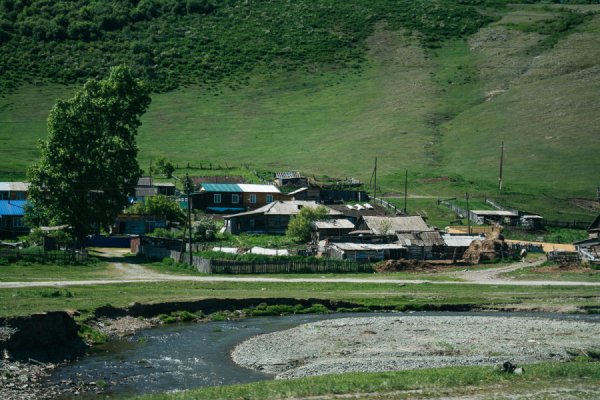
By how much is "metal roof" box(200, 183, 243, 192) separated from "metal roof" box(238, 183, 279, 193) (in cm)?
87

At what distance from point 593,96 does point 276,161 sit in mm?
78817

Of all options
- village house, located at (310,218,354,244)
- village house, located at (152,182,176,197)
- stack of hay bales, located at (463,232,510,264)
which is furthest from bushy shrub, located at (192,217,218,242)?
stack of hay bales, located at (463,232,510,264)

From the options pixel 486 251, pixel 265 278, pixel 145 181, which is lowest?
pixel 265 278

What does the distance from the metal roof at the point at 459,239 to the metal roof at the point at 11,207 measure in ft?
178

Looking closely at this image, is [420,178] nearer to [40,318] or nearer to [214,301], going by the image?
[214,301]

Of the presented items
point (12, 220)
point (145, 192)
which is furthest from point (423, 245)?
point (12, 220)

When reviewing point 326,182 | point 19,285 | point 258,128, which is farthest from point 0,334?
point 258,128

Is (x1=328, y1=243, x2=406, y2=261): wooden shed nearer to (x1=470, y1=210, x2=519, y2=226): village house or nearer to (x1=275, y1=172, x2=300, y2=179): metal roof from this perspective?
(x1=470, y1=210, x2=519, y2=226): village house

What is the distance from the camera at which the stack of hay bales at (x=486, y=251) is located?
222ft

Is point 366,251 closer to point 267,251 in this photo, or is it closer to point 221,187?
point 267,251

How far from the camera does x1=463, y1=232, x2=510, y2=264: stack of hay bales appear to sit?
6769 cm

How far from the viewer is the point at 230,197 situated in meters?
97.2

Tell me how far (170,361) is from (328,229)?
52379mm

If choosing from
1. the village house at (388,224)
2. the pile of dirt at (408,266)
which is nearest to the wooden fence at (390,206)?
the village house at (388,224)
